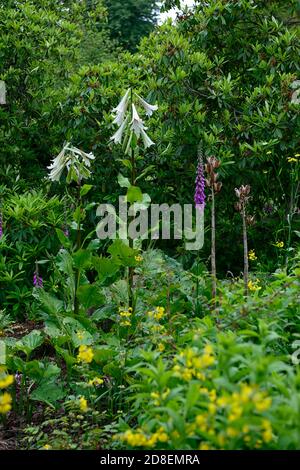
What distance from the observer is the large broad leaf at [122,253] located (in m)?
4.30

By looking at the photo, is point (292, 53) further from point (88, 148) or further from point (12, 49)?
point (12, 49)

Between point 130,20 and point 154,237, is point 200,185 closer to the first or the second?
point 154,237

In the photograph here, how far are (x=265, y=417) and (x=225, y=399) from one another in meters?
0.18

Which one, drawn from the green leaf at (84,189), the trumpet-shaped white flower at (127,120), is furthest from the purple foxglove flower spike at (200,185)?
the green leaf at (84,189)

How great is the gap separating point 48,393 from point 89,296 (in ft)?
2.40

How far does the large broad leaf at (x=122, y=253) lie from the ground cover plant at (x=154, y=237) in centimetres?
1

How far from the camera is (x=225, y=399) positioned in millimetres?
2193

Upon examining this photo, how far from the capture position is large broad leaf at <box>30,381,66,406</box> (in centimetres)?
385

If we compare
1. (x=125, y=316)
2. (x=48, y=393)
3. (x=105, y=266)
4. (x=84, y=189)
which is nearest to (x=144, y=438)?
(x=48, y=393)

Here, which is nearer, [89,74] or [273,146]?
[273,146]

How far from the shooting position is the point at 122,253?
434 centimetres

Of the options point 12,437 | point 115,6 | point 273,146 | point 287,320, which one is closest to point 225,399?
point 287,320

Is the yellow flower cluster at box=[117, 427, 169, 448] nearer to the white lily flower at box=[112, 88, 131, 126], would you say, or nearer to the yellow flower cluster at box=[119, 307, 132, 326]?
the yellow flower cluster at box=[119, 307, 132, 326]

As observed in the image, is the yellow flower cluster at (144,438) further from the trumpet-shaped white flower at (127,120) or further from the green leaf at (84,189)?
the trumpet-shaped white flower at (127,120)
